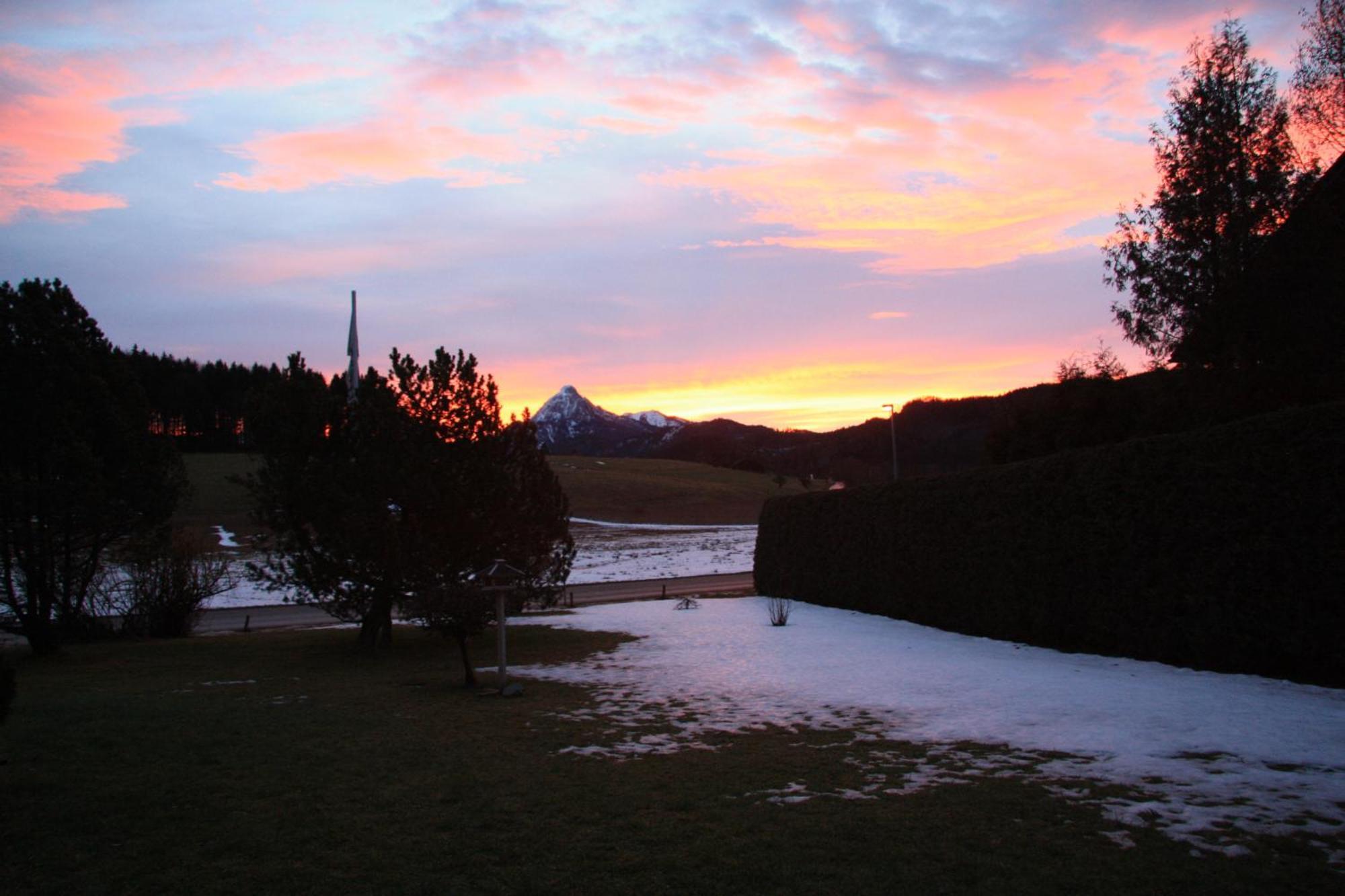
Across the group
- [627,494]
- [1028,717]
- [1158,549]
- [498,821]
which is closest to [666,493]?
[627,494]

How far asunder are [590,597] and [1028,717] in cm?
2181

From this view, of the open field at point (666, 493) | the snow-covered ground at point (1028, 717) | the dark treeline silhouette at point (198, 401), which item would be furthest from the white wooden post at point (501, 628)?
the dark treeline silhouette at point (198, 401)

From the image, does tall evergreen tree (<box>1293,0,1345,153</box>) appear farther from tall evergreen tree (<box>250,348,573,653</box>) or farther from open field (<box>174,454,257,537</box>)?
open field (<box>174,454,257,537</box>)

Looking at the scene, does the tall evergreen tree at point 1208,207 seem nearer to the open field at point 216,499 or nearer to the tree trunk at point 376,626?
the tree trunk at point 376,626

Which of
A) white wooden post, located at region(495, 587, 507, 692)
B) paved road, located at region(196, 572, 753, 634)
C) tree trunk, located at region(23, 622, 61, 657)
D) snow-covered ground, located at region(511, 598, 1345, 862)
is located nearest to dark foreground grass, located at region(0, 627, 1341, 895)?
snow-covered ground, located at region(511, 598, 1345, 862)

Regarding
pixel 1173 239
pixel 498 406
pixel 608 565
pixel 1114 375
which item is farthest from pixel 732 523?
pixel 498 406

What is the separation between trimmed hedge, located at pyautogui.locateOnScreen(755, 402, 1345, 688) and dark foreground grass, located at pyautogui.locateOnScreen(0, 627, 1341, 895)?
4.79 metres

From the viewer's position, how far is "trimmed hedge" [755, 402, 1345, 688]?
868cm

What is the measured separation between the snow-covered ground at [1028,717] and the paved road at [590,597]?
1276cm

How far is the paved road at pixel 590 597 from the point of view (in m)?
24.2

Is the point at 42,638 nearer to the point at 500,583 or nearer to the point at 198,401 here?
the point at 500,583

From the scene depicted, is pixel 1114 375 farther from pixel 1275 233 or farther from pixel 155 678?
pixel 155 678

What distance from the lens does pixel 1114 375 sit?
27.0 m

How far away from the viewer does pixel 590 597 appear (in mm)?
29141
